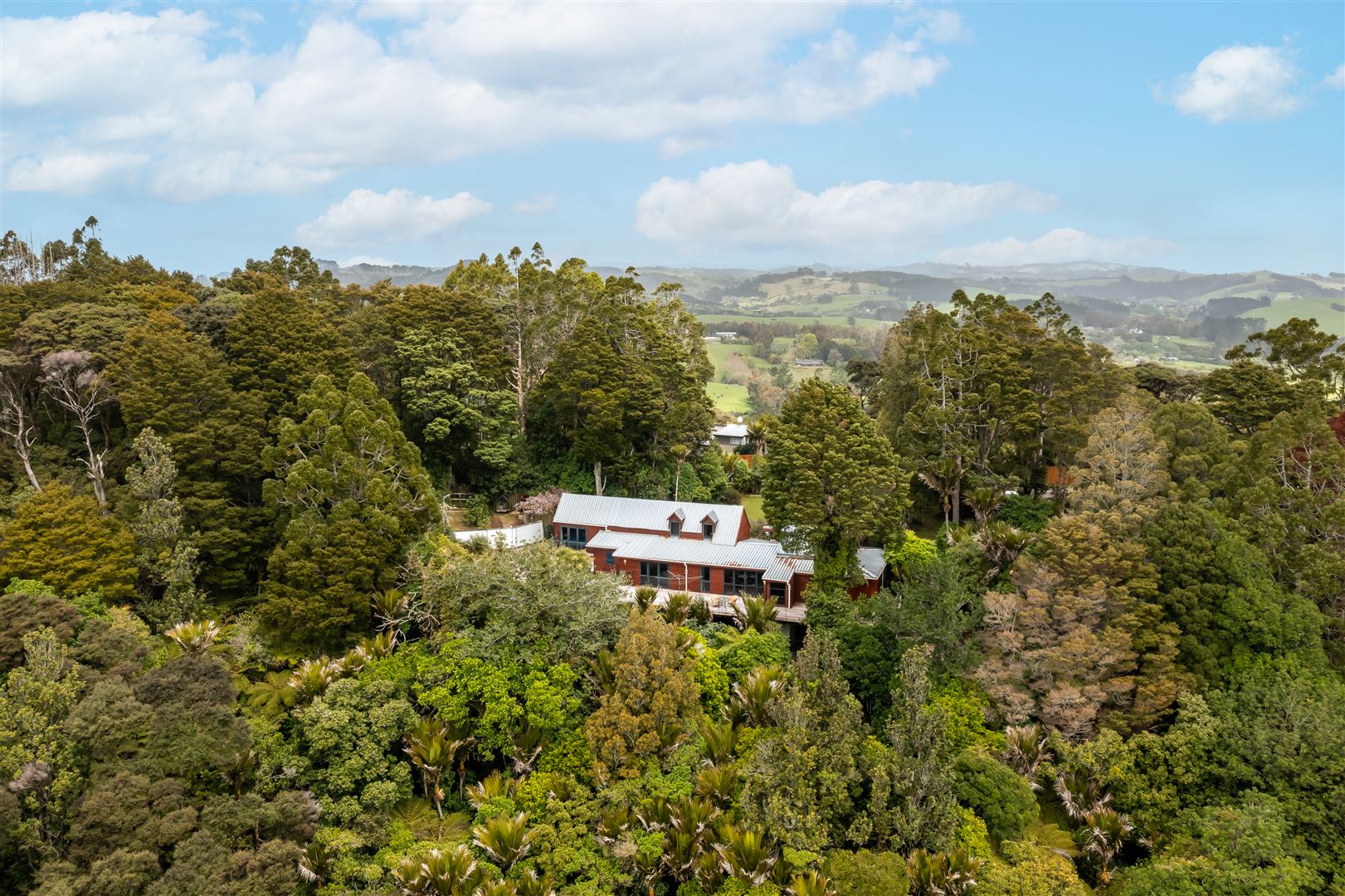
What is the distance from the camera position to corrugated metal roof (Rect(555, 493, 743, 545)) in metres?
32.2

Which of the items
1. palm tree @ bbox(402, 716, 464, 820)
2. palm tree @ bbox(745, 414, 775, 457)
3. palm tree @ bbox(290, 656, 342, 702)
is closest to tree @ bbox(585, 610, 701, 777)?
palm tree @ bbox(402, 716, 464, 820)

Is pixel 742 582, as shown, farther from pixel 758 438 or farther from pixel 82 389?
pixel 82 389

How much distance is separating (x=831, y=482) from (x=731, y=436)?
3403 cm

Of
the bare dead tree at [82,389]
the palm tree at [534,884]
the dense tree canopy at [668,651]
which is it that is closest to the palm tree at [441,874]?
the dense tree canopy at [668,651]

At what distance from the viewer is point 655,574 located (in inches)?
1248

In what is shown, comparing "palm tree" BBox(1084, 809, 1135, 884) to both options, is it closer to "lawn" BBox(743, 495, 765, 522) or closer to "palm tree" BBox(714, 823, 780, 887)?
"palm tree" BBox(714, 823, 780, 887)

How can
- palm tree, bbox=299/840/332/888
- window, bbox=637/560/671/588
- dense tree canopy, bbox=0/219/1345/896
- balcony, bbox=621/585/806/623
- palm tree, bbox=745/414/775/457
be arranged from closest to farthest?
dense tree canopy, bbox=0/219/1345/896 < palm tree, bbox=299/840/332/888 < balcony, bbox=621/585/806/623 < window, bbox=637/560/671/588 < palm tree, bbox=745/414/775/457

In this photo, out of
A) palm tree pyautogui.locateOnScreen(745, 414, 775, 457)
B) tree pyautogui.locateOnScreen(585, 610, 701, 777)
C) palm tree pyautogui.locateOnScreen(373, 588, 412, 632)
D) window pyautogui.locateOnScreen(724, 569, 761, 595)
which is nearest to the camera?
tree pyautogui.locateOnScreen(585, 610, 701, 777)

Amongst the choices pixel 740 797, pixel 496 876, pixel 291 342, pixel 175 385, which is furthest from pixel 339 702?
pixel 291 342

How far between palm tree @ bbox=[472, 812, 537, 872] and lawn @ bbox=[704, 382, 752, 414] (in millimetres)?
61140

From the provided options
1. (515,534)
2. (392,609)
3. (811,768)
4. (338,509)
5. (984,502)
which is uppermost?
(338,509)

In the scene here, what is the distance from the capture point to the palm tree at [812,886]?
15.1 m

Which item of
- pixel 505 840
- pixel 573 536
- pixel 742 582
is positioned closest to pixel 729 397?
pixel 573 536

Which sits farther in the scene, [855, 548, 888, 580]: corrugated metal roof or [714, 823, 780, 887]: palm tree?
[855, 548, 888, 580]: corrugated metal roof
